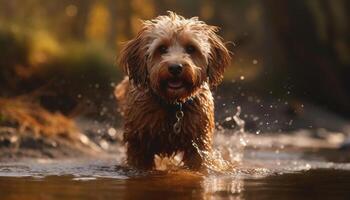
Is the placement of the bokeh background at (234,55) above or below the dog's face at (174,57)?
above

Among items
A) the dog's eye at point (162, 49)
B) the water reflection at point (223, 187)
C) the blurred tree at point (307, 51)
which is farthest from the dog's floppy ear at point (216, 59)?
the blurred tree at point (307, 51)

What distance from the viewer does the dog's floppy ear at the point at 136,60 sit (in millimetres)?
8430

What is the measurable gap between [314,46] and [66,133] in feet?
28.7

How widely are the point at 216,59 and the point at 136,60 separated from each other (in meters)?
0.72

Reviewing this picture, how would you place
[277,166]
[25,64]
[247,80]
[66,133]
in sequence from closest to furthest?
[277,166], [66,133], [25,64], [247,80]

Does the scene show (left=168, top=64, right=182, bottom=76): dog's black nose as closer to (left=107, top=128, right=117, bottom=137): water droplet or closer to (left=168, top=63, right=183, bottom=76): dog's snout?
(left=168, top=63, right=183, bottom=76): dog's snout

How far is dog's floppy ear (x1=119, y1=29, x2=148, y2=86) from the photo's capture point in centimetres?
843

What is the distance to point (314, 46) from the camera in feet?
62.3

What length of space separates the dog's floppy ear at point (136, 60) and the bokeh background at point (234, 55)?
2682mm

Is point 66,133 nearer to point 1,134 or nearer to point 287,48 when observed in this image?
point 1,134

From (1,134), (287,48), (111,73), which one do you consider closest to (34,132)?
(1,134)

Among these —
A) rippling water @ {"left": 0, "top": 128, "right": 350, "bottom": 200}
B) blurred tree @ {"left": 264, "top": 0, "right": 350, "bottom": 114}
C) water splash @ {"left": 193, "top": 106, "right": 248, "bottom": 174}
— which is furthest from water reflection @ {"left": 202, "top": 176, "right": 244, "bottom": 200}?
blurred tree @ {"left": 264, "top": 0, "right": 350, "bottom": 114}

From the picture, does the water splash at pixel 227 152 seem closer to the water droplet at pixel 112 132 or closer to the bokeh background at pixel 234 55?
the bokeh background at pixel 234 55

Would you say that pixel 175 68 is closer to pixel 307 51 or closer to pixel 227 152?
pixel 227 152
